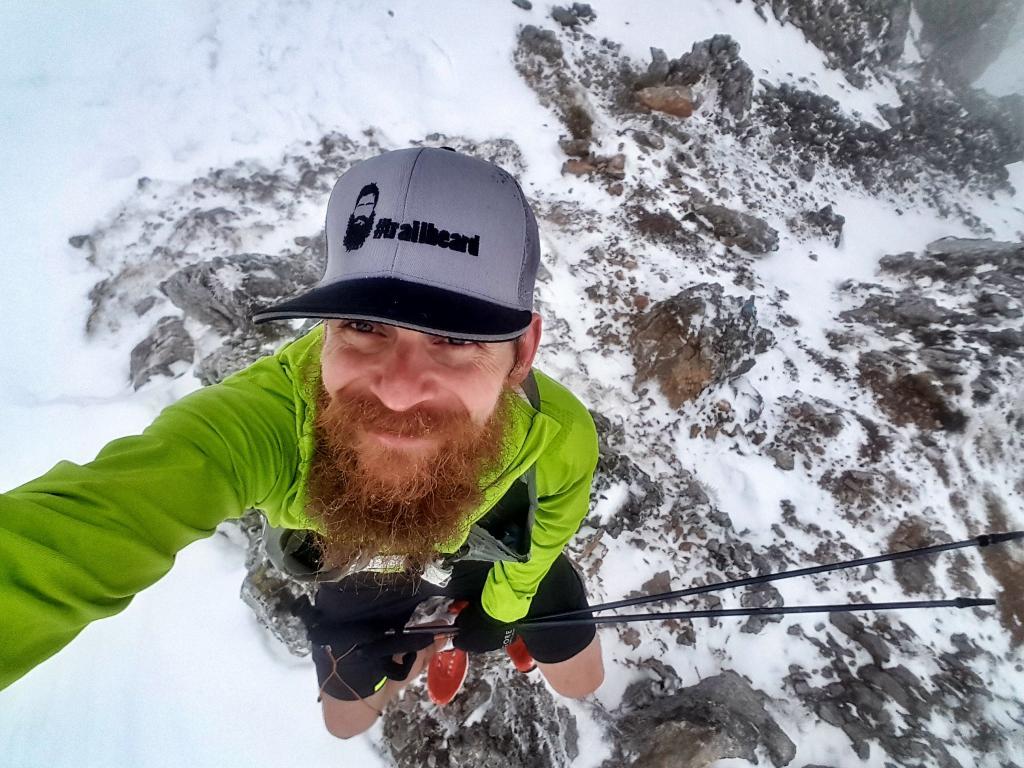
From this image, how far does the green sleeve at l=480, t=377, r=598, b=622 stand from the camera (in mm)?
1920

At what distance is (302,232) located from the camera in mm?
4551

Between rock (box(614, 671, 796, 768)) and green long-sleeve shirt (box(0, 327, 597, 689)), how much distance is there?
2000 millimetres

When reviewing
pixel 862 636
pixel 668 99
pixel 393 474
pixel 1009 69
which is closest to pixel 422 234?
pixel 393 474

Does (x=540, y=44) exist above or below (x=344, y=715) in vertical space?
above

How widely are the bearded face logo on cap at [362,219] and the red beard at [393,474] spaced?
466mm

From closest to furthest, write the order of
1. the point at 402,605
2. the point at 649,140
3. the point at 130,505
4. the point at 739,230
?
the point at 130,505, the point at 402,605, the point at 739,230, the point at 649,140

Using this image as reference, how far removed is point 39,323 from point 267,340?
1.93m

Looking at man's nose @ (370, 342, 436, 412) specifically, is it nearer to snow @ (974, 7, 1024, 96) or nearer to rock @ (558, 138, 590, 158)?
rock @ (558, 138, 590, 158)

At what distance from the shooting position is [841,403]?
177 inches

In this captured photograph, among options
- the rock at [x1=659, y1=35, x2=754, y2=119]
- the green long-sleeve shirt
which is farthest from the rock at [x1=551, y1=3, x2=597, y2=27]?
the green long-sleeve shirt

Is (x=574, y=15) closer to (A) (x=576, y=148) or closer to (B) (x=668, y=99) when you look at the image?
(B) (x=668, y=99)

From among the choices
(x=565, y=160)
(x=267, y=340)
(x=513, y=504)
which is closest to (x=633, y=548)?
(x=513, y=504)

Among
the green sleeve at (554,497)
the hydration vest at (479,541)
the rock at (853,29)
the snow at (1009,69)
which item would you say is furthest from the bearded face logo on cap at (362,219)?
the snow at (1009,69)

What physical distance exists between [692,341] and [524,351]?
312 centimetres
